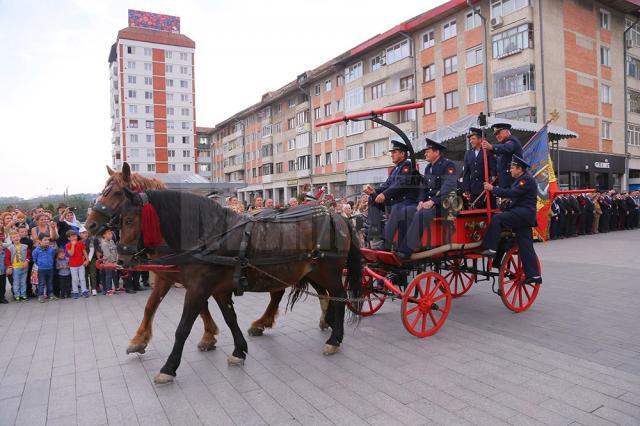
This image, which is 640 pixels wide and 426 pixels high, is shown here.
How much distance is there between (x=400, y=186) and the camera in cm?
568

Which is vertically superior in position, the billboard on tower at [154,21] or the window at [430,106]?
the billboard on tower at [154,21]

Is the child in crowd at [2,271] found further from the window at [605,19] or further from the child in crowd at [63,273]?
the window at [605,19]

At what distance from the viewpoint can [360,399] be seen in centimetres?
375

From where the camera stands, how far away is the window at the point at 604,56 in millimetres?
28008

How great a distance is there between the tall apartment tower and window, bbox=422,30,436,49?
42622mm

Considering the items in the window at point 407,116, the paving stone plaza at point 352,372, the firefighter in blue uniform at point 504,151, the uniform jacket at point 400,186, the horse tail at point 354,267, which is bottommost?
the paving stone plaza at point 352,372

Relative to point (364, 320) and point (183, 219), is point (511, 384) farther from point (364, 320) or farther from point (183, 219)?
point (183, 219)

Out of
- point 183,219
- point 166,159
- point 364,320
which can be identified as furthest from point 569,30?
point 166,159

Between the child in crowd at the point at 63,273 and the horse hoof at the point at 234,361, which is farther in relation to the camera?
the child in crowd at the point at 63,273

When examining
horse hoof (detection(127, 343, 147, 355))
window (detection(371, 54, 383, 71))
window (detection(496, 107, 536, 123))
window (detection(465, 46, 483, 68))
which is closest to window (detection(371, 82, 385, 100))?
window (detection(371, 54, 383, 71))

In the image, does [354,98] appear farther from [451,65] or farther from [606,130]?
[606,130]

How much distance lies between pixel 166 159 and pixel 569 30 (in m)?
54.8

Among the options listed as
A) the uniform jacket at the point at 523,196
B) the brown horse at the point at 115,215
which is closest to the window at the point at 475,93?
the uniform jacket at the point at 523,196

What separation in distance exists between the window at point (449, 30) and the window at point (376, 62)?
19.9 ft
